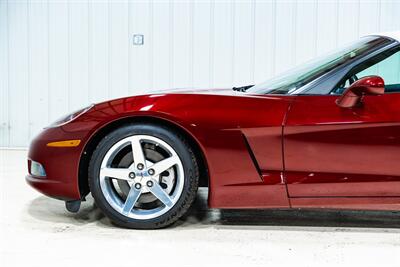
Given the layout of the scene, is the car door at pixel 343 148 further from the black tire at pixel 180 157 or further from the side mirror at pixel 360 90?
the black tire at pixel 180 157

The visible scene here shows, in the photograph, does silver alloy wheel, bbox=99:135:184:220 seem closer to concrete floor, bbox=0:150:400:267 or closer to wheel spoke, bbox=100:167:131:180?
wheel spoke, bbox=100:167:131:180

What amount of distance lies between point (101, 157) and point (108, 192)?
201mm

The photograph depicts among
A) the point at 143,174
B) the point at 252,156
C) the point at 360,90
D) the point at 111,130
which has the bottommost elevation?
the point at 143,174

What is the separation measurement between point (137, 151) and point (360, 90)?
3.91ft

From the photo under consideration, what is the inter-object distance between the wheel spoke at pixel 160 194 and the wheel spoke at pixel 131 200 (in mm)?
76

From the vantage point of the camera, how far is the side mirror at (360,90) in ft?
8.29

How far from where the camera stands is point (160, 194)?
9.11ft

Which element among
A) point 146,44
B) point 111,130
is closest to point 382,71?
point 111,130

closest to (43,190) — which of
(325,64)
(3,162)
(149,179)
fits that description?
(149,179)

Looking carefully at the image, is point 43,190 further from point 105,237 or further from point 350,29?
point 350,29

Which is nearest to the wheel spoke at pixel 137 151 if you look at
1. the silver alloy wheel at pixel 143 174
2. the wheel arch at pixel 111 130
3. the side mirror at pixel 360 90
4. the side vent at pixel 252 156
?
the silver alloy wheel at pixel 143 174

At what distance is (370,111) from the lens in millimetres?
2625

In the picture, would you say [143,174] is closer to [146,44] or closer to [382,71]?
[382,71]

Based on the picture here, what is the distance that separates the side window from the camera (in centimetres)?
277
